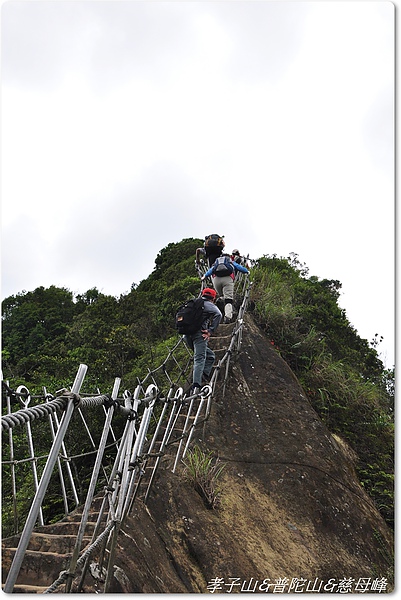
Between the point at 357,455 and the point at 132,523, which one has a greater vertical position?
the point at 357,455

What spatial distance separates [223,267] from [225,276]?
0.59ft

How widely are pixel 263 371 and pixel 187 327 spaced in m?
1.66

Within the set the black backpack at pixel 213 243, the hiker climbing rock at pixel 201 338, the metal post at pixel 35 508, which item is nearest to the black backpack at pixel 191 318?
the hiker climbing rock at pixel 201 338

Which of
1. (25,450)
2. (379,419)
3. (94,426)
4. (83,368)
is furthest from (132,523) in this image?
(379,419)

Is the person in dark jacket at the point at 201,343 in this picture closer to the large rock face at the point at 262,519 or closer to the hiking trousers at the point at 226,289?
the large rock face at the point at 262,519

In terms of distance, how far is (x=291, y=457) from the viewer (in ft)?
17.6

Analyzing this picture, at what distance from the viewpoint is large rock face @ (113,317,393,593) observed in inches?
141

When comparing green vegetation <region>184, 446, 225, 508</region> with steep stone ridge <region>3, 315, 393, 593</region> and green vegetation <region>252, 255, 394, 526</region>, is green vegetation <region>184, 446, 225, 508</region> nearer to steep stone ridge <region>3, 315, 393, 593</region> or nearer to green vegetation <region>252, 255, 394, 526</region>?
steep stone ridge <region>3, 315, 393, 593</region>

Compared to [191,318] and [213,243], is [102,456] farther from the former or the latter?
[213,243]

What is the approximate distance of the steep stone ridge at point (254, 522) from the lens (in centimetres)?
322

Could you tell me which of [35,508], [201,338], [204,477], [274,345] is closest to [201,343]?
[201,338]

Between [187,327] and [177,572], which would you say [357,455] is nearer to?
[187,327]

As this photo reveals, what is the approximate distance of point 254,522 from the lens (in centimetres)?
446

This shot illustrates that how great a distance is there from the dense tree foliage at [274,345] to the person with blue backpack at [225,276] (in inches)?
43.5
